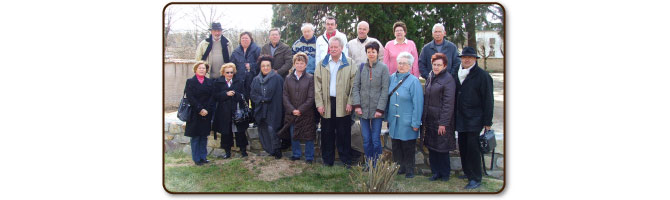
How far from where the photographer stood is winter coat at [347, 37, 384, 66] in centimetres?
465

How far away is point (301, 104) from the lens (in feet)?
15.5

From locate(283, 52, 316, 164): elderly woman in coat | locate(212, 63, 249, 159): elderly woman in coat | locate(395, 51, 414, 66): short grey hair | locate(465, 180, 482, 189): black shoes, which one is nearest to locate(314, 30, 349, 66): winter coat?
locate(283, 52, 316, 164): elderly woman in coat

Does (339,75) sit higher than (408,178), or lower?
higher

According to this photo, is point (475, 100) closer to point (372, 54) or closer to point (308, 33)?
point (372, 54)

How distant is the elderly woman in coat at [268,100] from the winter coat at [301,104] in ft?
0.29

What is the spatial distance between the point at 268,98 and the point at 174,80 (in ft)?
2.80

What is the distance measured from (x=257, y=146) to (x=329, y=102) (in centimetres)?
84

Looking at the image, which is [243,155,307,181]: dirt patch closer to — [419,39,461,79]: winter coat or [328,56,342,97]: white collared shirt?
[328,56,342,97]: white collared shirt

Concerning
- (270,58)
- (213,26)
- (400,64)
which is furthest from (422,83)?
(213,26)

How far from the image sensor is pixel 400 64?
4.49 meters

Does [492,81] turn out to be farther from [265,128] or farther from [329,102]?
[265,128]

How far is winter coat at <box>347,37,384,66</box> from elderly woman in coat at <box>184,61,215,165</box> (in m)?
1.33

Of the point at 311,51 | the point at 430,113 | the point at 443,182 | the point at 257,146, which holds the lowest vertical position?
the point at 443,182

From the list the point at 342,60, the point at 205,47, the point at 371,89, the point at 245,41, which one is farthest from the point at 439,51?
the point at 205,47
